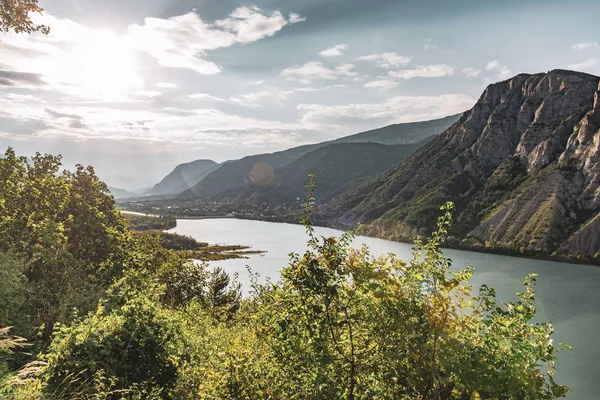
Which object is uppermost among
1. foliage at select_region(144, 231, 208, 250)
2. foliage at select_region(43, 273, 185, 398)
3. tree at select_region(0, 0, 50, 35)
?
tree at select_region(0, 0, 50, 35)

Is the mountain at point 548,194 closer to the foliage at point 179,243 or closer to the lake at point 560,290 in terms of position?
the lake at point 560,290

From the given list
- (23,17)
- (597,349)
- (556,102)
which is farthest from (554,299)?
(556,102)

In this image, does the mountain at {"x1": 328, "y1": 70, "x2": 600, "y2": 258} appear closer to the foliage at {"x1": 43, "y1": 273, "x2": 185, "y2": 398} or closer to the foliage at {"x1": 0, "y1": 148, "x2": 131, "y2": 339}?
the foliage at {"x1": 0, "y1": 148, "x2": 131, "y2": 339}

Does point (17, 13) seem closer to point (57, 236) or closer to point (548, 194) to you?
point (57, 236)

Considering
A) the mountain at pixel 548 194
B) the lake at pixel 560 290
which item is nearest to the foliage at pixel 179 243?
the lake at pixel 560 290

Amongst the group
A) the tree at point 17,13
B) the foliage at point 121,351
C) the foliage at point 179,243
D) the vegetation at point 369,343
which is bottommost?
the foliage at point 179,243

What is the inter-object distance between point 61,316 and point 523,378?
21.0 metres

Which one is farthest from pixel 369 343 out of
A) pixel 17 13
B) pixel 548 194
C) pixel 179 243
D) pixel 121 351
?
pixel 548 194

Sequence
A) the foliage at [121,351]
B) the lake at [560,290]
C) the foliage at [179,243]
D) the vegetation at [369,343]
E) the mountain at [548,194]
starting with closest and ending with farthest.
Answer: the vegetation at [369,343] → the foliage at [121,351] → the lake at [560,290] → the mountain at [548,194] → the foliage at [179,243]

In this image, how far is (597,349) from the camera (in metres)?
50.5

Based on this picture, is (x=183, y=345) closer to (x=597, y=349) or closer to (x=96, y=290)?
(x=96, y=290)

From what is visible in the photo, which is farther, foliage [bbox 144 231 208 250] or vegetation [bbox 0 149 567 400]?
foliage [bbox 144 231 208 250]

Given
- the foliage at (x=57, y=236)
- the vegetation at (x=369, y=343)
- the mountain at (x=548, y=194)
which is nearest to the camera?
the vegetation at (x=369, y=343)

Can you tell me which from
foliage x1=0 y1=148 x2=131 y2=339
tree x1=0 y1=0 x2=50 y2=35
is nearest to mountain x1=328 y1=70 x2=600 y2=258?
foliage x1=0 y1=148 x2=131 y2=339
